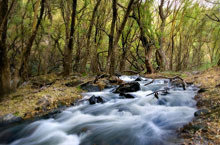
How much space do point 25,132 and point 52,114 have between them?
112 cm

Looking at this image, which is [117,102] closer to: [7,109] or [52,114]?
[52,114]

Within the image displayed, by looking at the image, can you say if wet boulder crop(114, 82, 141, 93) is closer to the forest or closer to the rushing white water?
the rushing white water

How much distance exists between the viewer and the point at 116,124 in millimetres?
5238

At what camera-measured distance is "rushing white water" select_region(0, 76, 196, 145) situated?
4.22 m

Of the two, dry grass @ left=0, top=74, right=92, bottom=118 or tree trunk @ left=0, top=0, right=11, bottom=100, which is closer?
dry grass @ left=0, top=74, right=92, bottom=118

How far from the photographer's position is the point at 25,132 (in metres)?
5.02

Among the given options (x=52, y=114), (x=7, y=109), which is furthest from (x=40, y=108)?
(x=7, y=109)

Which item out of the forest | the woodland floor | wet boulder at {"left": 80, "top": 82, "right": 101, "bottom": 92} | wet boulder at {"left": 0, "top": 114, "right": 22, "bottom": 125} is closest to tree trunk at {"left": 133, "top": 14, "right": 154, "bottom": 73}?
the forest

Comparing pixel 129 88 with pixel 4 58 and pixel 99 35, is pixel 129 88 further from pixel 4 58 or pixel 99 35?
pixel 99 35

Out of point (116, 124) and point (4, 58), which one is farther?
point (4, 58)

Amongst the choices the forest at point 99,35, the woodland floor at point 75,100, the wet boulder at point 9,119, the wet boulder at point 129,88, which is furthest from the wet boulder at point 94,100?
the wet boulder at point 9,119

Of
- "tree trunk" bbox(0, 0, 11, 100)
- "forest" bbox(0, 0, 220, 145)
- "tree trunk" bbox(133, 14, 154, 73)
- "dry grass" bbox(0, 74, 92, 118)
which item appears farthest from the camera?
"tree trunk" bbox(133, 14, 154, 73)

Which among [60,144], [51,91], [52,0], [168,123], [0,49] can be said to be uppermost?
[52,0]

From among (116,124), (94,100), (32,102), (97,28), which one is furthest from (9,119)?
(97,28)
